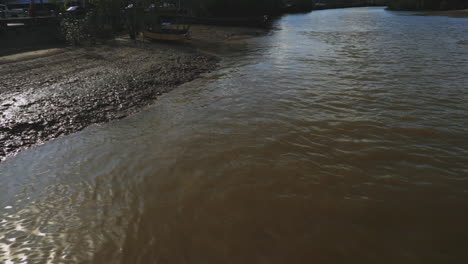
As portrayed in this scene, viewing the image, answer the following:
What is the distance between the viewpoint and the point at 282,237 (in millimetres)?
3580

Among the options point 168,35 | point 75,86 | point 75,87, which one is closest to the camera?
point 75,87

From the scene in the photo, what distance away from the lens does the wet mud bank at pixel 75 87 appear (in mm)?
7223

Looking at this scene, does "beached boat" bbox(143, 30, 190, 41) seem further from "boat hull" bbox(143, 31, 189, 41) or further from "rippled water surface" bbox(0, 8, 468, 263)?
"rippled water surface" bbox(0, 8, 468, 263)

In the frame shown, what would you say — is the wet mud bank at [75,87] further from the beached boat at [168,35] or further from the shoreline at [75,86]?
the beached boat at [168,35]

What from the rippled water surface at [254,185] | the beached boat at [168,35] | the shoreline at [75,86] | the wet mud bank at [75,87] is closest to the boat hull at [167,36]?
the beached boat at [168,35]

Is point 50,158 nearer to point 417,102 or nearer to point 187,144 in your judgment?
point 187,144

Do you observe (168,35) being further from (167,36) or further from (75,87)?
(75,87)

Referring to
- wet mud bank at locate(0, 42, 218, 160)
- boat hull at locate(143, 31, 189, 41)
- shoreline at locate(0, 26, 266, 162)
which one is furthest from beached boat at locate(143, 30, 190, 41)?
wet mud bank at locate(0, 42, 218, 160)

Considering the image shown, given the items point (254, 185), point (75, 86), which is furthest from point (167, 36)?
point (254, 185)

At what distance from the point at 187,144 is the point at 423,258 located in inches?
176

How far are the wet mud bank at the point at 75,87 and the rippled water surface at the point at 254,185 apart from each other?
83 cm

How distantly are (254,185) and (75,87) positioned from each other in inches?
335

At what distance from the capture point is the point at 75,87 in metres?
10.2

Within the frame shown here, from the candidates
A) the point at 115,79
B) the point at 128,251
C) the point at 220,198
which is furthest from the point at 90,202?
the point at 115,79
